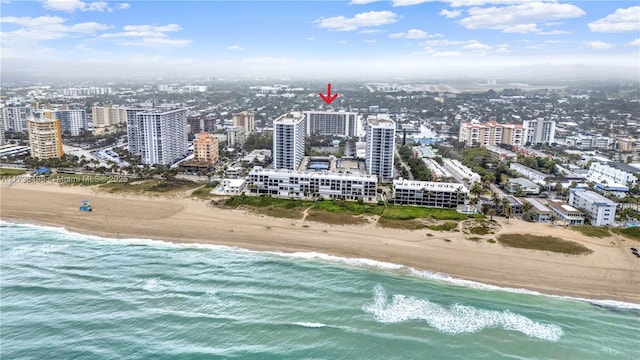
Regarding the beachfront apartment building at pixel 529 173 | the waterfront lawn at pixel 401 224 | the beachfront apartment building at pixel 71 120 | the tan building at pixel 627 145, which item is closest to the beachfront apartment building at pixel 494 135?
the tan building at pixel 627 145

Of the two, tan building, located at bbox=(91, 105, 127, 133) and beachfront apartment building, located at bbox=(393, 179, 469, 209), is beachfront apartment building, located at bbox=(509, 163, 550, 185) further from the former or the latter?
tan building, located at bbox=(91, 105, 127, 133)

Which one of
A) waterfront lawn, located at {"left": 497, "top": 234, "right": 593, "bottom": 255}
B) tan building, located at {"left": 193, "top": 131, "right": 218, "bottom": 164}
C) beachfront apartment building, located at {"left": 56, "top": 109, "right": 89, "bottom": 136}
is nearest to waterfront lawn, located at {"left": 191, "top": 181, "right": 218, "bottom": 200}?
tan building, located at {"left": 193, "top": 131, "right": 218, "bottom": 164}

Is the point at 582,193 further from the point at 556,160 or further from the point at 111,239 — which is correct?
the point at 111,239

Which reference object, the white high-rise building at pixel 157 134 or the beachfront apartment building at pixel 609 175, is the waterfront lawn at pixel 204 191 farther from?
the beachfront apartment building at pixel 609 175

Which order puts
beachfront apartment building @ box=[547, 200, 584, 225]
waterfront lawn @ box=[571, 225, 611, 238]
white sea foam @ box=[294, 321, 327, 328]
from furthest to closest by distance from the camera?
beachfront apartment building @ box=[547, 200, 584, 225], waterfront lawn @ box=[571, 225, 611, 238], white sea foam @ box=[294, 321, 327, 328]

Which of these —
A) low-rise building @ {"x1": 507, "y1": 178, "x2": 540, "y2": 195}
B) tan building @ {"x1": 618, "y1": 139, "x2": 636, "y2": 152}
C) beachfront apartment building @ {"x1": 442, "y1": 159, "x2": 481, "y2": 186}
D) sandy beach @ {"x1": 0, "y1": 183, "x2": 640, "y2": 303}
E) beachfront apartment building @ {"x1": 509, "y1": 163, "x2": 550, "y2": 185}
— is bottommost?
sandy beach @ {"x1": 0, "y1": 183, "x2": 640, "y2": 303}
